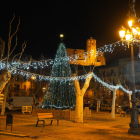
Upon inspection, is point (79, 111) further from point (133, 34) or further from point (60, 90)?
point (60, 90)

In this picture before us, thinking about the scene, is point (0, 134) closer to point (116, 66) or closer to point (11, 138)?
point (11, 138)

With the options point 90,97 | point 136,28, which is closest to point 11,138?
point 136,28

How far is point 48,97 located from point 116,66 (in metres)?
33.7

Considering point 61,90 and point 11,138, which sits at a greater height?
point 61,90

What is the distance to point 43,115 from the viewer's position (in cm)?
1534

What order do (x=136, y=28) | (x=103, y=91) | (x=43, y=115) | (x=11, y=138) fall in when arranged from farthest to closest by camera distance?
(x=103, y=91) → (x=43, y=115) → (x=136, y=28) → (x=11, y=138)

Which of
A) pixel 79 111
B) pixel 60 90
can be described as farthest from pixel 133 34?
pixel 60 90

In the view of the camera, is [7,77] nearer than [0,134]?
No

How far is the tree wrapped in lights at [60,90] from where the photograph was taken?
26.9 metres

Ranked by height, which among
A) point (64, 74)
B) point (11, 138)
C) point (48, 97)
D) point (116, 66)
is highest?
point (116, 66)

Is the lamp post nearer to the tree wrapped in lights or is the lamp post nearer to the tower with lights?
the tower with lights

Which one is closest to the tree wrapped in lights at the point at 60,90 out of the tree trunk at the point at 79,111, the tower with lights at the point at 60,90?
the tower with lights at the point at 60,90

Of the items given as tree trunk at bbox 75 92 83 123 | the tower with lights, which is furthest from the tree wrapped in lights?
tree trunk at bbox 75 92 83 123

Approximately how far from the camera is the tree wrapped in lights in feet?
88.3
